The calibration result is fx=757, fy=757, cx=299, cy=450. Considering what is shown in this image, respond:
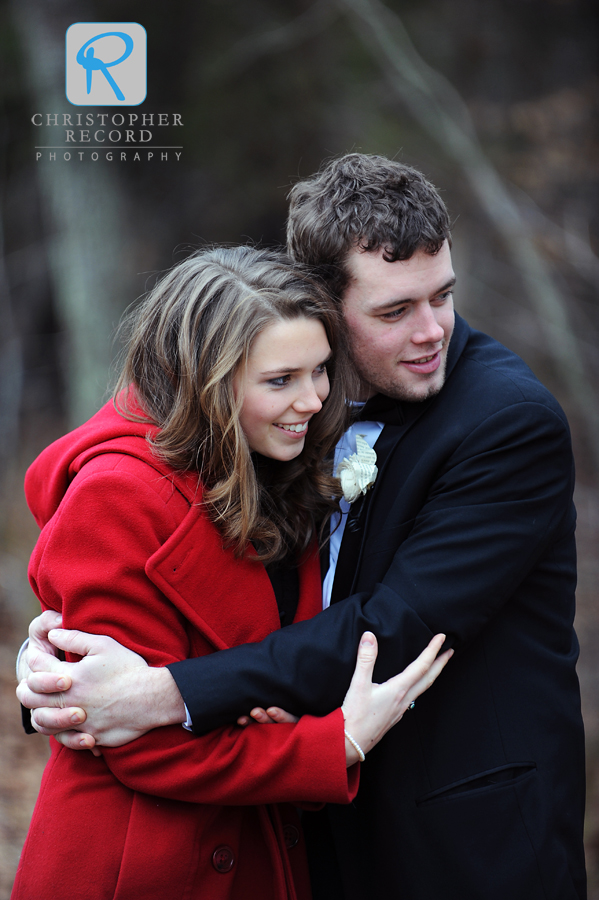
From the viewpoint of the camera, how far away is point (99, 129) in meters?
5.04

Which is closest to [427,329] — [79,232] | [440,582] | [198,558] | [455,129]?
[440,582]

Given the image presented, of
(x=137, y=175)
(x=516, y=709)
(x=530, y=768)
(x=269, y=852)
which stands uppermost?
(x=137, y=175)

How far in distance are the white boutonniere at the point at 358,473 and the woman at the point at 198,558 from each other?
84 mm

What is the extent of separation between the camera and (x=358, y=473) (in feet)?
7.13

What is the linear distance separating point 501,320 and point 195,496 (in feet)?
21.9

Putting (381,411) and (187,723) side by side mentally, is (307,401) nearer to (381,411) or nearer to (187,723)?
(381,411)

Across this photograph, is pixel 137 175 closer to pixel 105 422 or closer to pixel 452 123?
pixel 452 123

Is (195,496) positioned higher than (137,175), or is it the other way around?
(137,175)

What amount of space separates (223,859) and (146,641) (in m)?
0.62

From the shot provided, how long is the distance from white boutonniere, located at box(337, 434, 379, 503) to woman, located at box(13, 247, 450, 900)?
8cm

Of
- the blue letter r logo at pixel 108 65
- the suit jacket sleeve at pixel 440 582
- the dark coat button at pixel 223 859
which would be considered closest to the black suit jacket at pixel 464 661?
the suit jacket sleeve at pixel 440 582

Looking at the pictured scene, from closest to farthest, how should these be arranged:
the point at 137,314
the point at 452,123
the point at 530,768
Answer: the point at 530,768 < the point at 137,314 < the point at 452,123

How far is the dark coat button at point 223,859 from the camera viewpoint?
6.30ft

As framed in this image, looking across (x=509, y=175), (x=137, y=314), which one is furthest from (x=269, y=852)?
(x=509, y=175)
